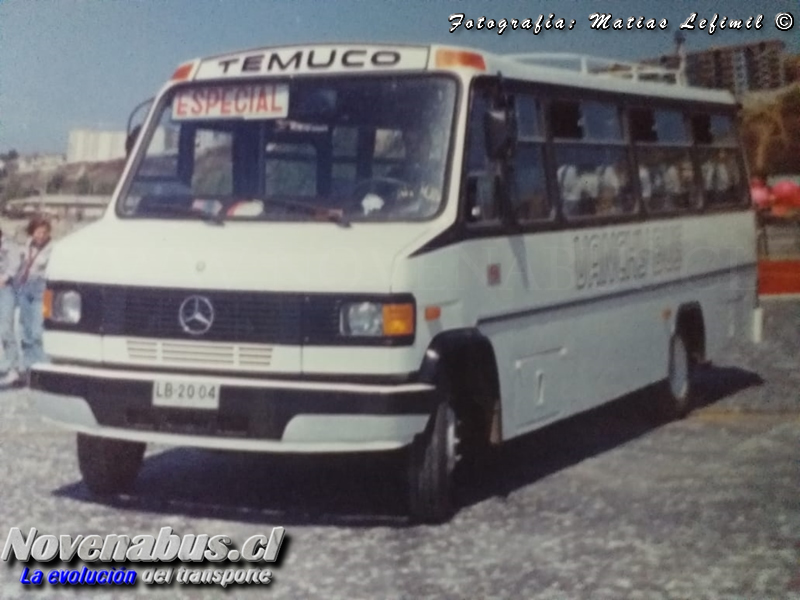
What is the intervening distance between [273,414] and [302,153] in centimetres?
148

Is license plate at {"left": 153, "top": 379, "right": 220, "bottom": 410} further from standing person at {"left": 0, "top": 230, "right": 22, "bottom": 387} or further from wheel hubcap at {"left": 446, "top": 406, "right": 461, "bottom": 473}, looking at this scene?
standing person at {"left": 0, "top": 230, "right": 22, "bottom": 387}

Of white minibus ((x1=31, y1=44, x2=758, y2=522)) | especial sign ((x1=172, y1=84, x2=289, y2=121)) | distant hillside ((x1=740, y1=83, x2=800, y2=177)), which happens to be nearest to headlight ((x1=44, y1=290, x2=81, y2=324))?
white minibus ((x1=31, y1=44, x2=758, y2=522))

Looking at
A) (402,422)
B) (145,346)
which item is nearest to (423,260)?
(402,422)

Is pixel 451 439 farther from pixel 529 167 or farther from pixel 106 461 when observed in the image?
pixel 106 461

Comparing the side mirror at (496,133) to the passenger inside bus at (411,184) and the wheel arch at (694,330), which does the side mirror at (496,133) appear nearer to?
the passenger inside bus at (411,184)

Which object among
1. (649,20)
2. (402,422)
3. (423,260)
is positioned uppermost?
(649,20)

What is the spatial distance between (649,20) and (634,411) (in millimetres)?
3774

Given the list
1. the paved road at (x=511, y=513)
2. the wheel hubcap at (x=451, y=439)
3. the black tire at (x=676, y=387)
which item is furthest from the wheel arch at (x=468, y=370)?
the black tire at (x=676, y=387)

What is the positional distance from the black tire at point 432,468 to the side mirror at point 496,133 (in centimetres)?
122

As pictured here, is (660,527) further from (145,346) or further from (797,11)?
(797,11)

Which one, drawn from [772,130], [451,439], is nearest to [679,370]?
[772,130]

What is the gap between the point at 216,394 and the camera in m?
6.92

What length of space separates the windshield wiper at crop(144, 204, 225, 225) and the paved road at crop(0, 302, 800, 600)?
1460mm

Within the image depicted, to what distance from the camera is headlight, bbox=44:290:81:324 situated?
736 cm
